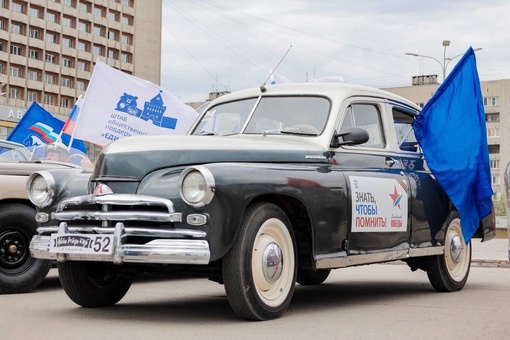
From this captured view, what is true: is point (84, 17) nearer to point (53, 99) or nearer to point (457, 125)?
point (53, 99)

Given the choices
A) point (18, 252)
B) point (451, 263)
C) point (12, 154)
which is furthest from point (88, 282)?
point (451, 263)

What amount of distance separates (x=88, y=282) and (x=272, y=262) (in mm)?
1758

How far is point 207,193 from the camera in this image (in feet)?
21.9

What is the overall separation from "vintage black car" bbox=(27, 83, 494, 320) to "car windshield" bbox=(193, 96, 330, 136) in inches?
0.5

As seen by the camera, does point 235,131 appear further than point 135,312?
Yes

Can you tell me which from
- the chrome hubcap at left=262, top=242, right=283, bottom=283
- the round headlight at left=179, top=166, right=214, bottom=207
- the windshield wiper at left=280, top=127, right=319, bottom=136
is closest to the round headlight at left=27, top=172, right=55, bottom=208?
the round headlight at left=179, top=166, right=214, bottom=207

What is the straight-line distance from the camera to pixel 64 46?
335ft

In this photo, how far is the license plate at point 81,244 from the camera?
6754mm

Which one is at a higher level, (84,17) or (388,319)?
(84,17)

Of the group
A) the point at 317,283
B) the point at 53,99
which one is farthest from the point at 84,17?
the point at 317,283

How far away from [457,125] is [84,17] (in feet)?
322

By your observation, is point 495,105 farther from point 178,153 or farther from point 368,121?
point 178,153

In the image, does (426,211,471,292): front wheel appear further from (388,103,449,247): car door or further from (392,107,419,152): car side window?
(392,107,419,152): car side window

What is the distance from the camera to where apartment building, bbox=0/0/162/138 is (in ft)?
309
